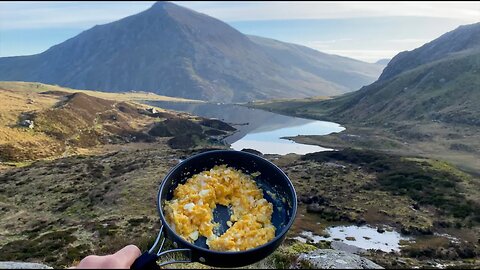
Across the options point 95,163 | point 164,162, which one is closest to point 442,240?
point 164,162

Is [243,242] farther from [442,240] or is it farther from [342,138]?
[342,138]

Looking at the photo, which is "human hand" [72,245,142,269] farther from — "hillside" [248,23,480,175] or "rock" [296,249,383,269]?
"hillside" [248,23,480,175]

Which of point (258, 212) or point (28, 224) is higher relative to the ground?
point (258, 212)

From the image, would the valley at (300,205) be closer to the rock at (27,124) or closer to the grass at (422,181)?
the grass at (422,181)

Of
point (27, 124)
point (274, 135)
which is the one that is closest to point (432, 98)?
point (274, 135)

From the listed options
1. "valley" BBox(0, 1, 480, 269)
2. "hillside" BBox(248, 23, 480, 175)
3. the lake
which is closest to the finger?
"valley" BBox(0, 1, 480, 269)

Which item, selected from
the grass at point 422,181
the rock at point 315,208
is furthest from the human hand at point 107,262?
the grass at point 422,181

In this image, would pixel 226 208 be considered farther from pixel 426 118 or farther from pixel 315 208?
pixel 426 118

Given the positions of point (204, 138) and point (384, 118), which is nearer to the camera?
point (204, 138)
